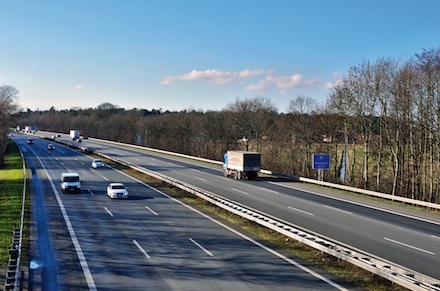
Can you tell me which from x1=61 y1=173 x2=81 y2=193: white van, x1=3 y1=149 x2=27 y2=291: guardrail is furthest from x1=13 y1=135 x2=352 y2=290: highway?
x1=61 y1=173 x2=81 y2=193: white van

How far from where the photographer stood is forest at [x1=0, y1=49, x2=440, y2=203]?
141 ft

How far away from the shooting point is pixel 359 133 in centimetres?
5922

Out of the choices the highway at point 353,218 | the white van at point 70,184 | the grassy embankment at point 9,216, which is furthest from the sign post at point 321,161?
the grassy embankment at point 9,216

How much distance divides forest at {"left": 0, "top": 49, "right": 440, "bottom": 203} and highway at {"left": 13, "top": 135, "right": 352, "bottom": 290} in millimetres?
27168

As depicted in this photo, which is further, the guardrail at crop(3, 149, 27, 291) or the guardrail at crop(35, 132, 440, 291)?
the guardrail at crop(35, 132, 440, 291)

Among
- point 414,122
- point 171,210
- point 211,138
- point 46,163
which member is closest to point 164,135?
point 211,138

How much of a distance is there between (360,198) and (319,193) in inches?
143

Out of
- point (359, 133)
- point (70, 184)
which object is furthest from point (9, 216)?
point (359, 133)

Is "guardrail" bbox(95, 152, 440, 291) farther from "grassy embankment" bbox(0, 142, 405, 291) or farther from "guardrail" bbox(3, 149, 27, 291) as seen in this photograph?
"guardrail" bbox(3, 149, 27, 291)

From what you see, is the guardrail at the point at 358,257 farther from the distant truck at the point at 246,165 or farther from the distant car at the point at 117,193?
the distant truck at the point at 246,165

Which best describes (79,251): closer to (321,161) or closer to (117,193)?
(117,193)

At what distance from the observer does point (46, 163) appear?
6450 cm

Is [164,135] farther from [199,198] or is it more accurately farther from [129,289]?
[129,289]

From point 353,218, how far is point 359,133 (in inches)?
1410
